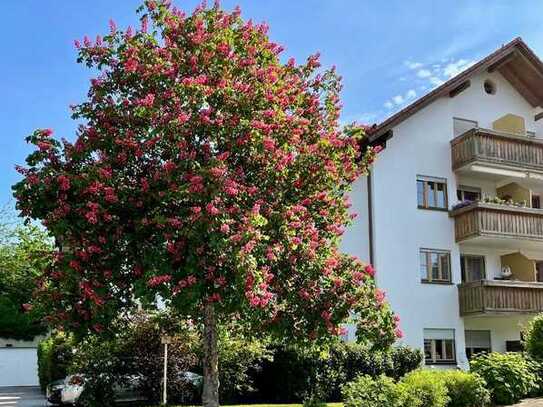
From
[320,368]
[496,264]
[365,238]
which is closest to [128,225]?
[320,368]

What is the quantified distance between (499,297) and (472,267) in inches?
101

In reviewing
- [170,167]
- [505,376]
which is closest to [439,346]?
[505,376]

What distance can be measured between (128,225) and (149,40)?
3963mm

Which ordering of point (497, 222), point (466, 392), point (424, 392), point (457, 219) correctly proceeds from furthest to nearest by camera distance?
point (457, 219) → point (497, 222) → point (466, 392) → point (424, 392)

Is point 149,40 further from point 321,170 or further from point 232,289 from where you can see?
point 232,289

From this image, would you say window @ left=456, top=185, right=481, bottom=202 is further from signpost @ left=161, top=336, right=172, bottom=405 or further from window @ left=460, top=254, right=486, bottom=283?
signpost @ left=161, top=336, right=172, bottom=405

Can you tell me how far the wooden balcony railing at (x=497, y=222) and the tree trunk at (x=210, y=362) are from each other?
→ 14601 millimetres

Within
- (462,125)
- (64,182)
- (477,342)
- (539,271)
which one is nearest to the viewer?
(64,182)

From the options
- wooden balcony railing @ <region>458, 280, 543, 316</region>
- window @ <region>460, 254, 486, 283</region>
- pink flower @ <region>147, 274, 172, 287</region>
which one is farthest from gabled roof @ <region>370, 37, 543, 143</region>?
pink flower @ <region>147, 274, 172, 287</region>

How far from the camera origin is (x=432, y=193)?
2766cm

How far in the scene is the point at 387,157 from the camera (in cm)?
2694

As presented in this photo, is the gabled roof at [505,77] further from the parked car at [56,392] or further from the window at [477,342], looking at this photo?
the parked car at [56,392]

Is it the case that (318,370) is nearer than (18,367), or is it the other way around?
(318,370)

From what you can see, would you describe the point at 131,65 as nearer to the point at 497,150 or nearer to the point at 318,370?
the point at 318,370
